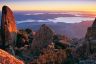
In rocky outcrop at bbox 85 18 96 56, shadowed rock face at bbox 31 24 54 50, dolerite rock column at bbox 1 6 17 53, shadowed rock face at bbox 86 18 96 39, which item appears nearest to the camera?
rocky outcrop at bbox 85 18 96 56

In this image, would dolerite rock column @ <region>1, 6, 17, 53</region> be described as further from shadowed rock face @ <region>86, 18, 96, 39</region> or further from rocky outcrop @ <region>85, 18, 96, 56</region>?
rocky outcrop @ <region>85, 18, 96, 56</region>

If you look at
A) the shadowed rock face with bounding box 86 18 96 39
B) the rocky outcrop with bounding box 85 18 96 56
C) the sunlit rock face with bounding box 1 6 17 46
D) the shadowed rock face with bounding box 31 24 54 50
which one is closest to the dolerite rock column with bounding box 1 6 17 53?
the sunlit rock face with bounding box 1 6 17 46

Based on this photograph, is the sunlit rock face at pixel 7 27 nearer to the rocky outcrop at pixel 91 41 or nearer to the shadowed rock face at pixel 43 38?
the shadowed rock face at pixel 43 38

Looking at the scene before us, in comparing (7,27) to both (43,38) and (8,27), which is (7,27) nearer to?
(8,27)

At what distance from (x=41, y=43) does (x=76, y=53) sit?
2188 cm

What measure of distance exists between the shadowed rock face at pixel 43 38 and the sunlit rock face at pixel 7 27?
5880 millimetres

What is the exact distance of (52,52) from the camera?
72.3 m

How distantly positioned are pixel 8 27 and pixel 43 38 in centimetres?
1029

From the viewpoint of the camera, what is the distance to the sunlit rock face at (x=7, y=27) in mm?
97537

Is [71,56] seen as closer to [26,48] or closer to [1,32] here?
[26,48]

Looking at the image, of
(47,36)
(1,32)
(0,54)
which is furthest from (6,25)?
(0,54)

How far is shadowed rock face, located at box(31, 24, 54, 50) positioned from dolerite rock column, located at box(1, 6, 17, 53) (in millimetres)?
5769

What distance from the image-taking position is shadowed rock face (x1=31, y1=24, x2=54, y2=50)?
9072 cm

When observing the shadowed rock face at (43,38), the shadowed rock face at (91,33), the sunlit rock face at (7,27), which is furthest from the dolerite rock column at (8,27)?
the shadowed rock face at (91,33)
